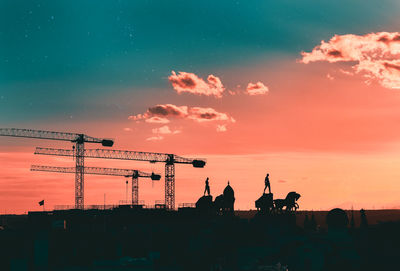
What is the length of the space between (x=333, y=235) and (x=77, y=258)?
52624 millimetres

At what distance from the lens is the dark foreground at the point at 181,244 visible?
311 ft

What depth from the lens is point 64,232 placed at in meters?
97.8

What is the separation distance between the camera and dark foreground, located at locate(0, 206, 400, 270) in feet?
311

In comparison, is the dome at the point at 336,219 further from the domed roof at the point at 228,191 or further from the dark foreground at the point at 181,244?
the domed roof at the point at 228,191

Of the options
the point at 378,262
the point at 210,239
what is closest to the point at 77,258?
the point at 210,239

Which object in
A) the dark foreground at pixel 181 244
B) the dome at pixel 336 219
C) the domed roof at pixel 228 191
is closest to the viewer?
the dark foreground at pixel 181 244

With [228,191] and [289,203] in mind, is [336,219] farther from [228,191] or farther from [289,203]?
[228,191]

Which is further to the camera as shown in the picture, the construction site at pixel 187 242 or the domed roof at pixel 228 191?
the domed roof at pixel 228 191

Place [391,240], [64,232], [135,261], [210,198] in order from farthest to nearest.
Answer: [210,198], [391,240], [64,232], [135,261]

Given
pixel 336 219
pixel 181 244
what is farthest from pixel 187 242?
pixel 336 219

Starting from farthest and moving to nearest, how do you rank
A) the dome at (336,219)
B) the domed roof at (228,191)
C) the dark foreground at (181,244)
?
1. the domed roof at (228,191)
2. the dome at (336,219)
3. the dark foreground at (181,244)

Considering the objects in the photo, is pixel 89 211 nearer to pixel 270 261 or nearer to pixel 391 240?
pixel 270 261

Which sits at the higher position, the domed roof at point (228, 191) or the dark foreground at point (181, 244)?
the domed roof at point (228, 191)

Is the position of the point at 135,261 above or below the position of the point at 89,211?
below
